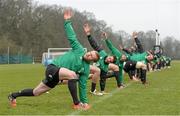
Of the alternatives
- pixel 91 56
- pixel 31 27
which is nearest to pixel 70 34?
pixel 91 56

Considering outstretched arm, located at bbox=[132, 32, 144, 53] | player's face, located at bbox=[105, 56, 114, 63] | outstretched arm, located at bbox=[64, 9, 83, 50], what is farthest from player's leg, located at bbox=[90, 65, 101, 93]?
outstretched arm, located at bbox=[132, 32, 144, 53]

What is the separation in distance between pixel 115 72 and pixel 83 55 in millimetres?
6952

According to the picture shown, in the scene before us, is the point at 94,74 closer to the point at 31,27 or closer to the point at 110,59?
the point at 110,59

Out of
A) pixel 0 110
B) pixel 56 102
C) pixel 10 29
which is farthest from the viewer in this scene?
pixel 10 29

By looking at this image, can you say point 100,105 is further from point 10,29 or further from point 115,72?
point 10,29

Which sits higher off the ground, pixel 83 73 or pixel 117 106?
pixel 83 73

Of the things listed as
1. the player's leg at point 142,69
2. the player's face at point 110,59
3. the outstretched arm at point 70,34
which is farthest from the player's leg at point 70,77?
the player's leg at point 142,69

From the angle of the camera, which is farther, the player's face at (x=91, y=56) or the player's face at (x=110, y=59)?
the player's face at (x=110, y=59)

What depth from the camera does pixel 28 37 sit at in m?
89.9

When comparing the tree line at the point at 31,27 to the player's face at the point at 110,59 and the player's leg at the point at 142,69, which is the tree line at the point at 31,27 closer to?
the player's leg at the point at 142,69

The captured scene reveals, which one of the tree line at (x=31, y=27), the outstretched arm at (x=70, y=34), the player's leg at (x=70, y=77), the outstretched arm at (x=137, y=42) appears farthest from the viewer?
the tree line at (x=31, y=27)

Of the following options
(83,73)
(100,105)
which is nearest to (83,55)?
(83,73)

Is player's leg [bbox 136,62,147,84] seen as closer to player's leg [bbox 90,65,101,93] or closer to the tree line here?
player's leg [bbox 90,65,101,93]

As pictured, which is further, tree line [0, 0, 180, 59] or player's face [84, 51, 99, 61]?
tree line [0, 0, 180, 59]
